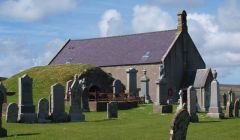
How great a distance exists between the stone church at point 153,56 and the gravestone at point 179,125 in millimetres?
44293

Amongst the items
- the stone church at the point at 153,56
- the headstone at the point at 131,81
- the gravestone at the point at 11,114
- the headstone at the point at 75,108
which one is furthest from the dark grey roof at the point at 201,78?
the gravestone at the point at 11,114

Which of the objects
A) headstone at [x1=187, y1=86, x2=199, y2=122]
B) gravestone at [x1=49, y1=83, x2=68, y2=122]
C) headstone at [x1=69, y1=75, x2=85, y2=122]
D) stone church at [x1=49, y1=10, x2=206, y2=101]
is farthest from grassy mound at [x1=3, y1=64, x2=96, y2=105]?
headstone at [x1=187, y1=86, x2=199, y2=122]

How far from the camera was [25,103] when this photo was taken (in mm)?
28422

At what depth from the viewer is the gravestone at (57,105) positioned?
28.3 metres

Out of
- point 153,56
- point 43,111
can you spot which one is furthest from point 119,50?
point 43,111

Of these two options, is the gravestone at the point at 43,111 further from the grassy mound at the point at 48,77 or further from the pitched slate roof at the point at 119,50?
the pitched slate roof at the point at 119,50

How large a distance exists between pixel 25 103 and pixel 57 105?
185 cm

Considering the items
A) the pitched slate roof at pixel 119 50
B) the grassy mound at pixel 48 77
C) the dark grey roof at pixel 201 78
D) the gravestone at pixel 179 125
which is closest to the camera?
the gravestone at pixel 179 125

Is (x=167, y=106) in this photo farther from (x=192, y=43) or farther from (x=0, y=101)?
(x=192, y=43)

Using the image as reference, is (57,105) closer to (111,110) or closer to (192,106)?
(111,110)

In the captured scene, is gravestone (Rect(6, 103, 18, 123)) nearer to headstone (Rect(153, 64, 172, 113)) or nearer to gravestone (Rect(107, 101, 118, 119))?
gravestone (Rect(107, 101, 118, 119))

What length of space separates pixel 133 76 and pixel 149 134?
29562 millimetres

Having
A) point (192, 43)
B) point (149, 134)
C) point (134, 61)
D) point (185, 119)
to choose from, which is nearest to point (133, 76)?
point (134, 61)

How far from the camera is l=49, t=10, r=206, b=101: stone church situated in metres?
59.9
